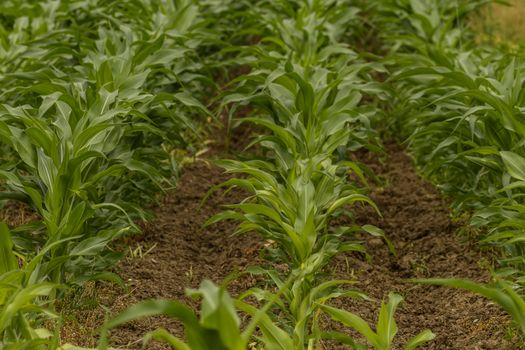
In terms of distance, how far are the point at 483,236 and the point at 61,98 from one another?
2.38m

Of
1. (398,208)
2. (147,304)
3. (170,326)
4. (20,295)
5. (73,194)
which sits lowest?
(398,208)

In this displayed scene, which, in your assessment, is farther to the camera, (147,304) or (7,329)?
(7,329)

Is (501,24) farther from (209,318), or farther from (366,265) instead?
(209,318)

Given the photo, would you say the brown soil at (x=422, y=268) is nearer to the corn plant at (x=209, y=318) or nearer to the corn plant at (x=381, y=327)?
the corn plant at (x=381, y=327)

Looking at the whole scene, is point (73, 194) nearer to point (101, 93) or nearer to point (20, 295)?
point (101, 93)

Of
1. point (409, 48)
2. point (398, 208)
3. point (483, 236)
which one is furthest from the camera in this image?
point (409, 48)

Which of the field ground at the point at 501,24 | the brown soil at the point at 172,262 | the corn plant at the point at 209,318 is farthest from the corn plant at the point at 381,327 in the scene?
the field ground at the point at 501,24

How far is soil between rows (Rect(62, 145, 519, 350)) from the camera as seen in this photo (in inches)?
178

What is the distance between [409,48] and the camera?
809cm

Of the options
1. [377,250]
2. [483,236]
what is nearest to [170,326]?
[377,250]

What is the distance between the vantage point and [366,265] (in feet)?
17.5

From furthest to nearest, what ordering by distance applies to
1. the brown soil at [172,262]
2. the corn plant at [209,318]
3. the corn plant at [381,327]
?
the brown soil at [172,262] → the corn plant at [381,327] → the corn plant at [209,318]

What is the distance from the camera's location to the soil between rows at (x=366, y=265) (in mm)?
4523

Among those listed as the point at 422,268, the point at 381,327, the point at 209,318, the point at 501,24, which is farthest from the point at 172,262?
the point at 501,24
